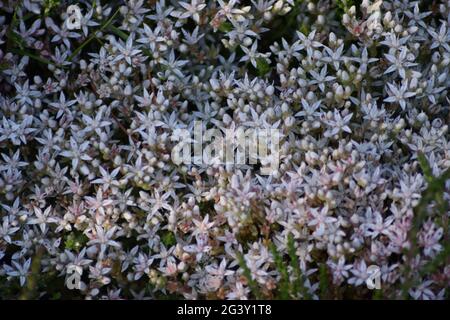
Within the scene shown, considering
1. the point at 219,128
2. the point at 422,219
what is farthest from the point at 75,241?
the point at 422,219

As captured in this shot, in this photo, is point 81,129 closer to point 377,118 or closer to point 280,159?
point 280,159

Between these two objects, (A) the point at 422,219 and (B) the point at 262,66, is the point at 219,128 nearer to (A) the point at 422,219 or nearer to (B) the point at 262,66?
(B) the point at 262,66

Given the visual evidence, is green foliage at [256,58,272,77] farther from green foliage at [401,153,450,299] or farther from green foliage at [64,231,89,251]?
green foliage at [64,231,89,251]

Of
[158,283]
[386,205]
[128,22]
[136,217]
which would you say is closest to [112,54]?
[128,22]

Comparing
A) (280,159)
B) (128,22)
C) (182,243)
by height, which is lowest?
(182,243)

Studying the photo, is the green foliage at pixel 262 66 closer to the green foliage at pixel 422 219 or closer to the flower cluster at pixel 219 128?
the flower cluster at pixel 219 128

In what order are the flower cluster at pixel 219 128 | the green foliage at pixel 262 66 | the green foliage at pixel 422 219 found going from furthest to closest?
the green foliage at pixel 262 66 < the flower cluster at pixel 219 128 < the green foliage at pixel 422 219

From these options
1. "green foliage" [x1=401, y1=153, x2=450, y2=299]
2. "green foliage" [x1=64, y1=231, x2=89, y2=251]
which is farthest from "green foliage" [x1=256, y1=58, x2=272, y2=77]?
"green foliage" [x1=64, y1=231, x2=89, y2=251]

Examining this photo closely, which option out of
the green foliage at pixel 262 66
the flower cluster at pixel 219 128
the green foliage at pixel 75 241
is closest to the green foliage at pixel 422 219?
the flower cluster at pixel 219 128
